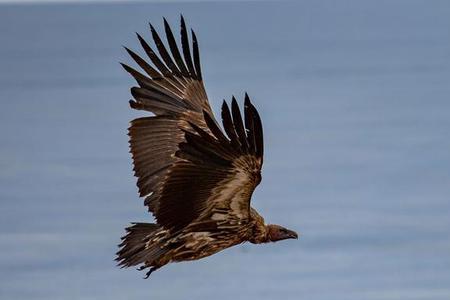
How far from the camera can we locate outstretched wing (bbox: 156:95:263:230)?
582 cm

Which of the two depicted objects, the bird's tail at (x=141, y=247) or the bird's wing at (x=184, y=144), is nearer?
the bird's wing at (x=184, y=144)

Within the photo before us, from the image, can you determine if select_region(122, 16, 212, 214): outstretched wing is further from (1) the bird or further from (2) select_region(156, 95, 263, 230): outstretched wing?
(2) select_region(156, 95, 263, 230): outstretched wing

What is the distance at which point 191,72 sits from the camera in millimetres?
6953

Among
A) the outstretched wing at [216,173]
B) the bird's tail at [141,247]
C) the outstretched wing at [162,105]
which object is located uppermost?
the outstretched wing at [162,105]

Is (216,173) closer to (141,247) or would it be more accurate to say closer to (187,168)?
(187,168)

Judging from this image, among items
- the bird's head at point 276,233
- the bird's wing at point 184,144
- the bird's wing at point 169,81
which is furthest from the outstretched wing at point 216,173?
the bird's wing at point 169,81

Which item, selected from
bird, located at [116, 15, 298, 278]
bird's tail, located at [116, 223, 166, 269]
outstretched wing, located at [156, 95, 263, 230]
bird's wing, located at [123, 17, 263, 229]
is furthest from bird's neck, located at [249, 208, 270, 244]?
bird's tail, located at [116, 223, 166, 269]

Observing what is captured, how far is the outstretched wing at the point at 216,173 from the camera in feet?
19.1

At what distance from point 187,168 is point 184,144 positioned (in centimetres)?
13

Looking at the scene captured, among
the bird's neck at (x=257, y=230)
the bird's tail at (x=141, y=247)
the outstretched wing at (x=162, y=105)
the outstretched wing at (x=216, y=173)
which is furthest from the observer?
the outstretched wing at (x=162, y=105)

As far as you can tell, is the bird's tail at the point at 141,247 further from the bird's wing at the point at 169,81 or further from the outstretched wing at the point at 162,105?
the bird's wing at the point at 169,81

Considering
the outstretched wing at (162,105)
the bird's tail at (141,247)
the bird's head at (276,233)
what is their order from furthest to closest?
the outstretched wing at (162,105), the bird's head at (276,233), the bird's tail at (141,247)

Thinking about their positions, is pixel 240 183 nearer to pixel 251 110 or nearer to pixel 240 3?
pixel 251 110

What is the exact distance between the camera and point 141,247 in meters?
6.30
